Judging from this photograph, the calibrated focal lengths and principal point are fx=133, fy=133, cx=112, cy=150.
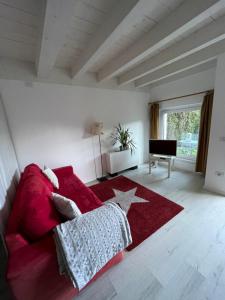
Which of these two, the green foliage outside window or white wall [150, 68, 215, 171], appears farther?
the green foliage outside window

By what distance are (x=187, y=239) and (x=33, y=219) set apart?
179cm

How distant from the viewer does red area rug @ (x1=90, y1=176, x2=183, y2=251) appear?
185 centimetres

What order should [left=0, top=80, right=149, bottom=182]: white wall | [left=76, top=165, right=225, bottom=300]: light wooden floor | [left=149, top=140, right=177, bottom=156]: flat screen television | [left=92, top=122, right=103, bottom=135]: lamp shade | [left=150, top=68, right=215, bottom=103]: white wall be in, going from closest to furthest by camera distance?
[left=76, top=165, right=225, bottom=300]: light wooden floor < [left=0, top=80, right=149, bottom=182]: white wall < [left=150, top=68, right=215, bottom=103]: white wall < [left=92, top=122, right=103, bottom=135]: lamp shade < [left=149, top=140, right=177, bottom=156]: flat screen television

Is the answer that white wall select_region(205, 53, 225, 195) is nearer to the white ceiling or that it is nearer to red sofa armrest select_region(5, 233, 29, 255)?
the white ceiling

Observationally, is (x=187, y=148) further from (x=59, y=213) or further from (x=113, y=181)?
(x=59, y=213)

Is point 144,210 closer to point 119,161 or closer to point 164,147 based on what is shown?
point 119,161

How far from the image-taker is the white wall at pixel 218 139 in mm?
2254

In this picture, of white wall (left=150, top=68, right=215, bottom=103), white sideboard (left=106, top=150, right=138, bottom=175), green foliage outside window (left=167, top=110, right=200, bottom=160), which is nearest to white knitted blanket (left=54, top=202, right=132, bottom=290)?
white sideboard (left=106, top=150, right=138, bottom=175)

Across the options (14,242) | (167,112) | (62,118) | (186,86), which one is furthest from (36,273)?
(167,112)

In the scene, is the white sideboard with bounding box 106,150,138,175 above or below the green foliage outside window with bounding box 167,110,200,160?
below

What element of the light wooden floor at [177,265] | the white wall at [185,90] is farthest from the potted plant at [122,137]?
Result: the light wooden floor at [177,265]

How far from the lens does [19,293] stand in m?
0.86

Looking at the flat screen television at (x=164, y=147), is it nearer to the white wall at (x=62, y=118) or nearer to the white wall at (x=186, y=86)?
the white wall at (x=62, y=118)

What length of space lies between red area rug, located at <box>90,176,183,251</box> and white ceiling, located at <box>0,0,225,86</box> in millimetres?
2421
